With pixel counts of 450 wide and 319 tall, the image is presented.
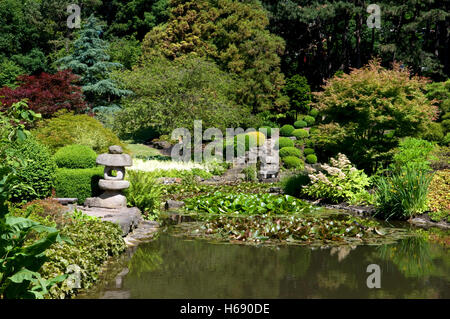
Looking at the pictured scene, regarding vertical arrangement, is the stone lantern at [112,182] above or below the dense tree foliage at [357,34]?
below

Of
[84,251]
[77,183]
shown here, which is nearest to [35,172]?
[77,183]

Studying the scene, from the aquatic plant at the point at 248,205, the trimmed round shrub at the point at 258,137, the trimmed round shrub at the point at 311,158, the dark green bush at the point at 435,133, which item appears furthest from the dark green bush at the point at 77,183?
the dark green bush at the point at 435,133

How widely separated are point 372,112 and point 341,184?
2217 mm

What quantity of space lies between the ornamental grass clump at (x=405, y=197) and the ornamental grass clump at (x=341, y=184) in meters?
1.17

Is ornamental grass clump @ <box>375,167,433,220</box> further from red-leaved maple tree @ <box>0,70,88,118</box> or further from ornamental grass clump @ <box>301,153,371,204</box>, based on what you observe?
red-leaved maple tree @ <box>0,70,88,118</box>

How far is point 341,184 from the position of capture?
11.4 meters

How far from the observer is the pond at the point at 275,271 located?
493 cm

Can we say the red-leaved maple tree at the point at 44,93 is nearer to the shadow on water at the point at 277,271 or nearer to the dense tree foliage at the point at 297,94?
the shadow on water at the point at 277,271

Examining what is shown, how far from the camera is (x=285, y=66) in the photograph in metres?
35.1

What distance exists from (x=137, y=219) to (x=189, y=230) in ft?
3.54

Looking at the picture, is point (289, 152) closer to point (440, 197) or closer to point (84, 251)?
point (440, 197)

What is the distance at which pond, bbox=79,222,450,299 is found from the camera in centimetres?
493
